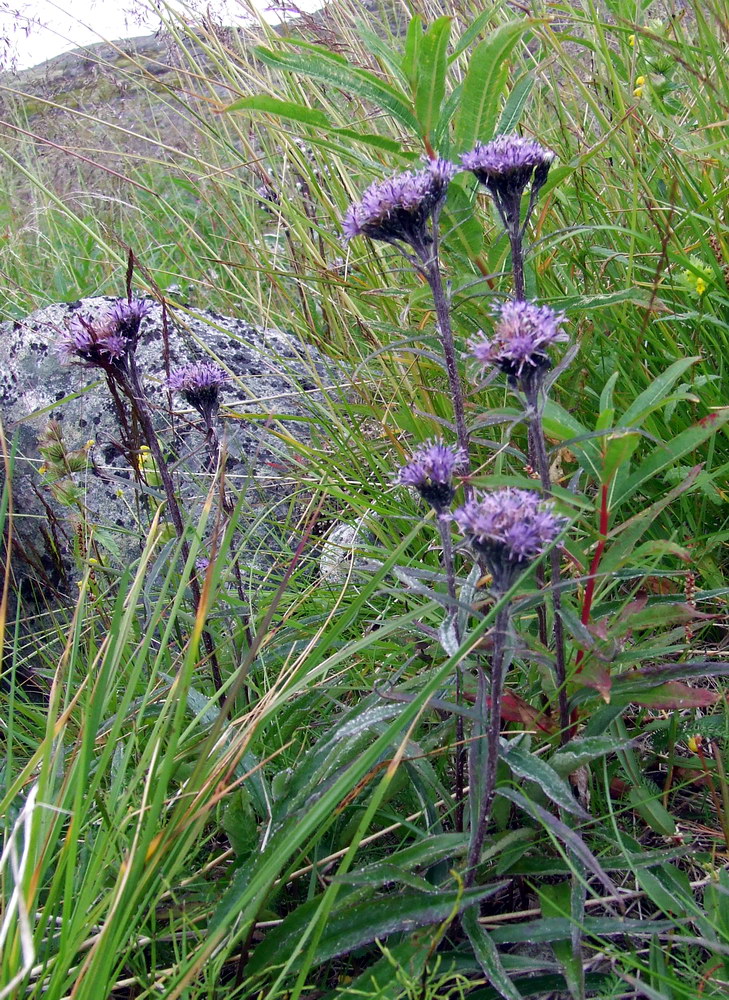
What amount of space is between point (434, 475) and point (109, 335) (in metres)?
0.80

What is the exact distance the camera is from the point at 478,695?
125 centimetres

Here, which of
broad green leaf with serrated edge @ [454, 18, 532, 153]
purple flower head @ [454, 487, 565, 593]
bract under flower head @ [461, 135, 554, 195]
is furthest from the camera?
broad green leaf with serrated edge @ [454, 18, 532, 153]

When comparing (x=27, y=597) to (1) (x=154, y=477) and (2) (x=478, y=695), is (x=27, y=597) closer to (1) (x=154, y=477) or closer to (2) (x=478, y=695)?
(1) (x=154, y=477)

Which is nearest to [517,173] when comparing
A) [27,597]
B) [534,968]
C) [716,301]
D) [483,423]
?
[483,423]

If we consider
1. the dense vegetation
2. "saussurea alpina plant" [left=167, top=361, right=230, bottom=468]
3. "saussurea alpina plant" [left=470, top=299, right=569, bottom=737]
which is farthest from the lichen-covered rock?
"saussurea alpina plant" [left=470, top=299, right=569, bottom=737]

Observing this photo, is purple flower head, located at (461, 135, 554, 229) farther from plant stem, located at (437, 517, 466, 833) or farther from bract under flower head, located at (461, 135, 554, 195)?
plant stem, located at (437, 517, 466, 833)

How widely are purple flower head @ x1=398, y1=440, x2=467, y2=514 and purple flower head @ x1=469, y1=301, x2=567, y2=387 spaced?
16 centimetres

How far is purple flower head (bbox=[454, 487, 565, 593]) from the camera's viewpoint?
3.36ft

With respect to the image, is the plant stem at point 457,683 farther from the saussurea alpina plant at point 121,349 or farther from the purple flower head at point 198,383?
the purple flower head at point 198,383

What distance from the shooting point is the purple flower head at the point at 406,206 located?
132cm

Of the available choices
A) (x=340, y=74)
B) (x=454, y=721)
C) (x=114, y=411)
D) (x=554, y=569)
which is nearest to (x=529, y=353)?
(x=554, y=569)

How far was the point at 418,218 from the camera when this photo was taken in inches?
53.1

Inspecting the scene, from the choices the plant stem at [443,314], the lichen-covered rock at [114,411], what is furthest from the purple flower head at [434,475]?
the lichen-covered rock at [114,411]

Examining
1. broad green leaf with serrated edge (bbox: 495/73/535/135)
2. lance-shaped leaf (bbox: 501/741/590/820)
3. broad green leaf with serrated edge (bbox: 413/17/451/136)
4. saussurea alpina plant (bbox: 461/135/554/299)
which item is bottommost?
lance-shaped leaf (bbox: 501/741/590/820)
